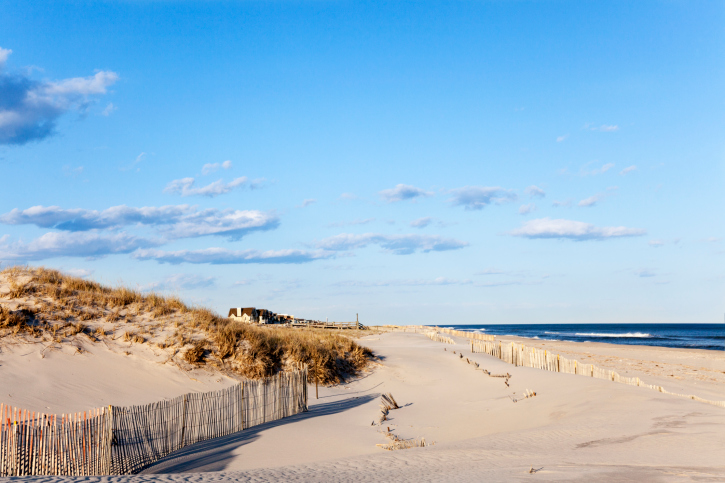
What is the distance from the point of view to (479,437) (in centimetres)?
1123

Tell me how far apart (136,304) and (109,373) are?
432cm

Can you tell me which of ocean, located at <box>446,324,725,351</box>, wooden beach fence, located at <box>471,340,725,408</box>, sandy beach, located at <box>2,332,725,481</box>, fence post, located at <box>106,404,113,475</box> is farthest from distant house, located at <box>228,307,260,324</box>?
fence post, located at <box>106,404,113,475</box>

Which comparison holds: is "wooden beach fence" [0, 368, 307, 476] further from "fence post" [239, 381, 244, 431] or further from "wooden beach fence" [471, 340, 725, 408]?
"wooden beach fence" [471, 340, 725, 408]

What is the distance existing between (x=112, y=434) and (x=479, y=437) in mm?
7412

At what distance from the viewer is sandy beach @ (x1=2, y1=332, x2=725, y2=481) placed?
7160 millimetres

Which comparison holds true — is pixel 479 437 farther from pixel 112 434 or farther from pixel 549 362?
pixel 549 362

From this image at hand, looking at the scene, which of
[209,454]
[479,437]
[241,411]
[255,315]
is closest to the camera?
[209,454]

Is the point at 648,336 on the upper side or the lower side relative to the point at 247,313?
lower

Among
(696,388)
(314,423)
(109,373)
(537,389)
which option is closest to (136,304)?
(109,373)

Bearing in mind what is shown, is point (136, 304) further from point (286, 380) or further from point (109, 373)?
point (286, 380)

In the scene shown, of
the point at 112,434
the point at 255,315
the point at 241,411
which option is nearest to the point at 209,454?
the point at 241,411

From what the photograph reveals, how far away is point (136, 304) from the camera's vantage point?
18.5 m

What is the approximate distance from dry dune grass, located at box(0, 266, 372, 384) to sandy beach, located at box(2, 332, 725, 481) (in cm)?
152

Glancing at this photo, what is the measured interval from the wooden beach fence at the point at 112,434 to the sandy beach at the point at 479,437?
36 cm
